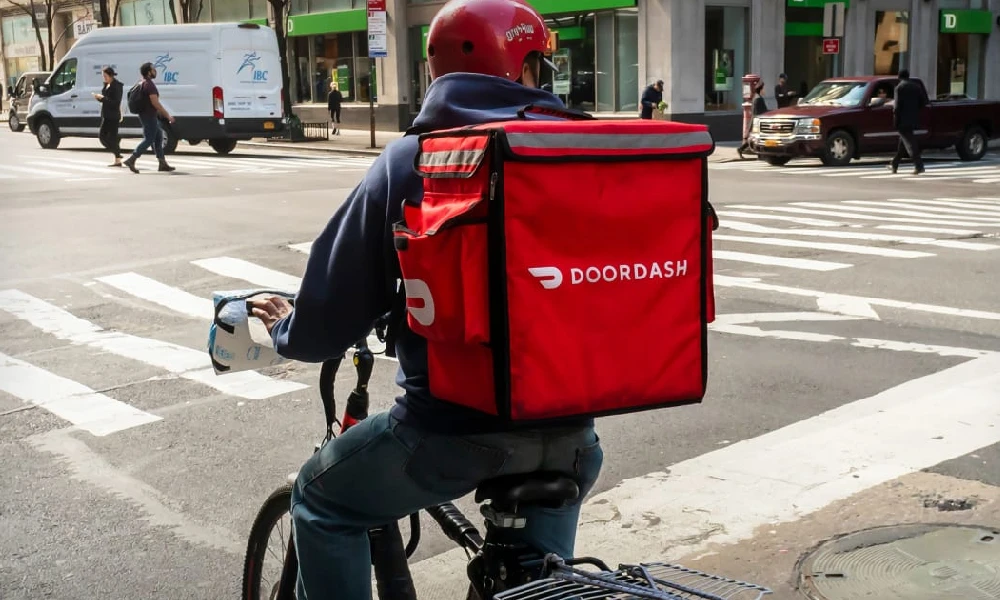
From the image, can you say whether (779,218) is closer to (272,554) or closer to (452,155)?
(272,554)

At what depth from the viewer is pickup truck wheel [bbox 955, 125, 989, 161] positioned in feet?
83.4

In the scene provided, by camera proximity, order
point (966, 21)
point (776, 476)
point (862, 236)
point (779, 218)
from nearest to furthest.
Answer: point (776, 476)
point (862, 236)
point (779, 218)
point (966, 21)

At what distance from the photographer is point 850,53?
3428cm

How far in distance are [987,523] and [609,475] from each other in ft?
5.28

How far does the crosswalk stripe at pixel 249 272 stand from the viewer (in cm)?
1033

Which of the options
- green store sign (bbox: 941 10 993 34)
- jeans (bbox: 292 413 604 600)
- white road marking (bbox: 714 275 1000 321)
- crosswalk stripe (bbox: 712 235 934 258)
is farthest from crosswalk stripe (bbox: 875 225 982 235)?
green store sign (bbox: 941 10 993 34)

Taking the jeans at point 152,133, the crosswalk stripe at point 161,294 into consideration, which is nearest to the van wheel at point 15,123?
the jeans at point 152,133

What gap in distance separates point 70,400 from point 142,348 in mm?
1298

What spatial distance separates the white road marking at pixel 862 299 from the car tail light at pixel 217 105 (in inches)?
772

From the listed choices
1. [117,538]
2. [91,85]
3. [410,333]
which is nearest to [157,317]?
[117,538]

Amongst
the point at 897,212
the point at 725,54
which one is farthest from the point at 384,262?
the point at 725,54

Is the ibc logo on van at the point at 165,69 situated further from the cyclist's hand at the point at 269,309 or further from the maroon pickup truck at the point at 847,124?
the cyclist's hand at the point at 269,309

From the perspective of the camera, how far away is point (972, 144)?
2558 cm

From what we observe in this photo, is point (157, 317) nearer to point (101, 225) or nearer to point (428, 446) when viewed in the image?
point (101, 225)
